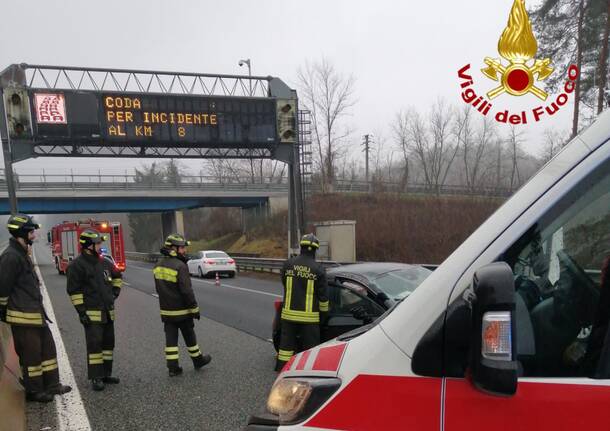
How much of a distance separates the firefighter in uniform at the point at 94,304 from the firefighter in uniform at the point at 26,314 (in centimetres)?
44

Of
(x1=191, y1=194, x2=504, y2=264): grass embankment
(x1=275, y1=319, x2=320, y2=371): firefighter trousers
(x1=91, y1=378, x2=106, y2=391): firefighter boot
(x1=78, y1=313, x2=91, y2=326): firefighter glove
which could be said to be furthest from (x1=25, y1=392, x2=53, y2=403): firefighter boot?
(x1=191, y1=194, x2=504, y2=264): grass embankment

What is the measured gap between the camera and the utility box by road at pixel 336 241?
2161 cm

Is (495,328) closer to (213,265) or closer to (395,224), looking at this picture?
(213,265)

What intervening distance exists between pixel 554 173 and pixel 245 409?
4.14 m

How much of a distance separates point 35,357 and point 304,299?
306cm

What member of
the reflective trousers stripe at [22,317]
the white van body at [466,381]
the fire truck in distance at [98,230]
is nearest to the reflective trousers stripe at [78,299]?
the reflective trousers stripe at [22,317]

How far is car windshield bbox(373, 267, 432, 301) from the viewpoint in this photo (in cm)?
535

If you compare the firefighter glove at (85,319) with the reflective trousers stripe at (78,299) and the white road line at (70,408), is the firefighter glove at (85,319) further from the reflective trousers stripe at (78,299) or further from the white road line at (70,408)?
the white road line at (70,408)

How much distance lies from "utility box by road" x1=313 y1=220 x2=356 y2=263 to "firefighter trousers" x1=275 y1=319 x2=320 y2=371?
16028mm

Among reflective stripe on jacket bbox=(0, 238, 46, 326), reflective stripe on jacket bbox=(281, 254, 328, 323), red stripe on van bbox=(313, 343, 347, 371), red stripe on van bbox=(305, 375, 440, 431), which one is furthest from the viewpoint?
reflective stripe on jacket bbox=(281, 254, 328, 323)

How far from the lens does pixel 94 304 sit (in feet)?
18.3

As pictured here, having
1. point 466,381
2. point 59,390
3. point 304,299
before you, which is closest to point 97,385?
point 59,390

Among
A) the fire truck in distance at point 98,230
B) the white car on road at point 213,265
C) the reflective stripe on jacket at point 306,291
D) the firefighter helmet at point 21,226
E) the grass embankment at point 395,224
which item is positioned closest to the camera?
the firefighter helmet at point 21,226

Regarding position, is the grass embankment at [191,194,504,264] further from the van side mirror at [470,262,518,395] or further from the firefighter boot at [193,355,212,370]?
the van side mirror at [470,262,518,395]
